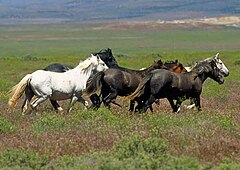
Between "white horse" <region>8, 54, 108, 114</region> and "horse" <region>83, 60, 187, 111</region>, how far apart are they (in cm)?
33

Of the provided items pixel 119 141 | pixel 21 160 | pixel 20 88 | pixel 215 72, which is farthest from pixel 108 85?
pixel 21 160

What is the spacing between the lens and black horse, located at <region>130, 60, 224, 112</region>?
1706 cm

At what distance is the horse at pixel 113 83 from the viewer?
17.8 meters

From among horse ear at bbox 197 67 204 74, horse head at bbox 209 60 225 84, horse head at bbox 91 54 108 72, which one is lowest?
horse head at bbox 209 60 225 84

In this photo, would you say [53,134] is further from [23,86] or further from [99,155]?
[23,86]

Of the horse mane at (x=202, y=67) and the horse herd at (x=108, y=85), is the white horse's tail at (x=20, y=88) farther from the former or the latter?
the horse mane at (x=202, y=67)

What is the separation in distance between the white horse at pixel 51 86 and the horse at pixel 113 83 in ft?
1.09

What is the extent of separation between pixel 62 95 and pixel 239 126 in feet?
17.3

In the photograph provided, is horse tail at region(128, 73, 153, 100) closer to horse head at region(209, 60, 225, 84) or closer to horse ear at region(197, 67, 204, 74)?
horse ear at region(197, 67, 204, 74)

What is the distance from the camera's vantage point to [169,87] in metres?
17.3

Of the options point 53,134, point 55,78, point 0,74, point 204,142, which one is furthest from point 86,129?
point 0,74

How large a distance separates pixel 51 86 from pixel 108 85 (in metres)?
1.48

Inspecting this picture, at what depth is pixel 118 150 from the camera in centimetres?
1108

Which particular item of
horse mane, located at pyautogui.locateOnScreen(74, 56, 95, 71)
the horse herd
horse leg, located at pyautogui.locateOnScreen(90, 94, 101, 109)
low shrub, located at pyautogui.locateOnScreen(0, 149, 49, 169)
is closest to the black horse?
the horse herd
